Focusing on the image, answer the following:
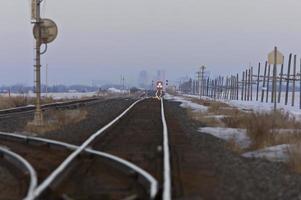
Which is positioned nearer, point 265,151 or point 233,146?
point 265,151

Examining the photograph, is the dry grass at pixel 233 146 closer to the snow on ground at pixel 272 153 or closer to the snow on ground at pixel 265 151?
the snow on ground at pixel 265 151

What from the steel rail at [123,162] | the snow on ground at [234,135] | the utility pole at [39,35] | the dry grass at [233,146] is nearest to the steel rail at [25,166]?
the steel rail at [123,162]

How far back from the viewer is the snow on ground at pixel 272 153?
15094 mm

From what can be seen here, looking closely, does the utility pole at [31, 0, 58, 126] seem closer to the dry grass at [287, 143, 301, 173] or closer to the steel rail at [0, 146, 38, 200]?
the steel rail at [0, 146, 38, 200]

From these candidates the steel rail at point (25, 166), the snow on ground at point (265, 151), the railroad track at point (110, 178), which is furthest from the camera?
the snow on ground at point (265, 151)

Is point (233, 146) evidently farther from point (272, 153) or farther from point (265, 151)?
point (272, 153)

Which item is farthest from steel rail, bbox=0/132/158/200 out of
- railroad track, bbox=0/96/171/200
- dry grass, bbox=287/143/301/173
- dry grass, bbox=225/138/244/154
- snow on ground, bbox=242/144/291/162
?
dry grass, bbox=225/138/244/154

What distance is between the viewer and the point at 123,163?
41.2 feet

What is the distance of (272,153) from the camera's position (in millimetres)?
15969

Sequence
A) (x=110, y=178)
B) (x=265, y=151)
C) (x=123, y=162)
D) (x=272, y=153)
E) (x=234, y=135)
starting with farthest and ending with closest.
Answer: (x=234, y=135)
(x=265, y=151)
(x=272, y=153)
(x=123, y=162)
(x=110, y=178)

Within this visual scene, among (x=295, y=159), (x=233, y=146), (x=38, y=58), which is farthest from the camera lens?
(x=38, y=58)

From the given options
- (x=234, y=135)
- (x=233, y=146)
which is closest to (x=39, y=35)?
(x=234, y=135)

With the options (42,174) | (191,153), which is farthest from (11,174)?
(191,153)

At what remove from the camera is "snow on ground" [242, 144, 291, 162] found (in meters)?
15.1
